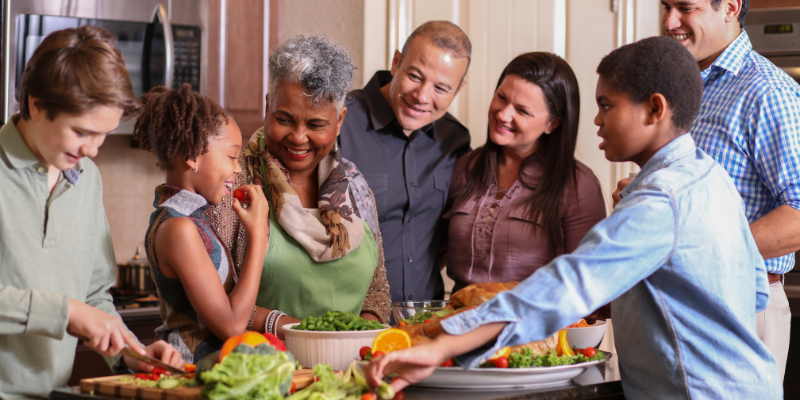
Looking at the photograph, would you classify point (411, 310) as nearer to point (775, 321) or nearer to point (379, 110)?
point (379, 110)

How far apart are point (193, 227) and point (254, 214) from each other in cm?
17

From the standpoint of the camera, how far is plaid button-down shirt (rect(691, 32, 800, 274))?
168 centimetres

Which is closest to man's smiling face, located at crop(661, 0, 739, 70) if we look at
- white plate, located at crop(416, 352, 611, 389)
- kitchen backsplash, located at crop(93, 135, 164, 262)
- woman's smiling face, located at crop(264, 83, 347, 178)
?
woman's smiling face, located at crop(264, 83, 347, 178)

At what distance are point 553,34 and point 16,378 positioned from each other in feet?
7.49

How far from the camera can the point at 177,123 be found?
1.45 meters

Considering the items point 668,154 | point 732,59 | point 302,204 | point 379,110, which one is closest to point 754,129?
point 732,59

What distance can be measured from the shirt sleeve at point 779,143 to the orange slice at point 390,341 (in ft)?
3.40

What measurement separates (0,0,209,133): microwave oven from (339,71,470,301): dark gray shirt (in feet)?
3.57

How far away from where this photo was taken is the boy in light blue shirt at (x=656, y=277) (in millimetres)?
1047

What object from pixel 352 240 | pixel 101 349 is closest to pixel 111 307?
pixel 101 349

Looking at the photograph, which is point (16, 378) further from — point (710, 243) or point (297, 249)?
point (710, 243)

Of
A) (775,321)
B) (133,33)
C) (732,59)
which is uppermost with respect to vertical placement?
(133,33)

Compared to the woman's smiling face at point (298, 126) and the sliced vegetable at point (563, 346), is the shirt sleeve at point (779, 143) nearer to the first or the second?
the sliced vegetable at point (563, 346)

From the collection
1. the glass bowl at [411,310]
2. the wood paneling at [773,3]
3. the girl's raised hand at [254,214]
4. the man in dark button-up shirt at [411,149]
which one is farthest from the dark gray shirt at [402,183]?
the wood paneling at [773,3]
